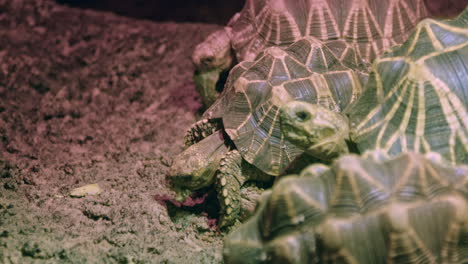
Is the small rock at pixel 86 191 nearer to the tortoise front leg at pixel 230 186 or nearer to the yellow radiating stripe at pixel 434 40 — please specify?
the tortoise front leg at pixel 230 186

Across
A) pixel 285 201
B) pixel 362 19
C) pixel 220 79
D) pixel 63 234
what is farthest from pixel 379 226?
pixel 220 79

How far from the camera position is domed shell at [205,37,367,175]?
2340mm

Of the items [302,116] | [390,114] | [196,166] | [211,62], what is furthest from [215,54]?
[390,114]

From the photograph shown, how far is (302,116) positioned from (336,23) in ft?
5.18

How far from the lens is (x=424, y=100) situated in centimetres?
172

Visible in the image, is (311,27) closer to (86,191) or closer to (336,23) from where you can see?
(336,23)

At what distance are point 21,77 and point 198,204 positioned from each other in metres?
2.35

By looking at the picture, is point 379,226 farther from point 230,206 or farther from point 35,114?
point 35,114

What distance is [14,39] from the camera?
14.2 feet

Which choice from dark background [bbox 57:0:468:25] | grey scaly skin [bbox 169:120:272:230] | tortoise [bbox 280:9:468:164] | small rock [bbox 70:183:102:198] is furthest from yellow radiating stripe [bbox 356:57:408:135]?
dark background [bbox 57:0:468:25]

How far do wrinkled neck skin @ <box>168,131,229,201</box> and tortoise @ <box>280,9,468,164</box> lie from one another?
0.75 metres

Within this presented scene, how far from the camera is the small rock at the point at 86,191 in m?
2.61

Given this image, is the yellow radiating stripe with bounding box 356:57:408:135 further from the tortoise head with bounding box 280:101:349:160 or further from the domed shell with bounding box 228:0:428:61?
the domed shell with bounding box 228:0:428:61

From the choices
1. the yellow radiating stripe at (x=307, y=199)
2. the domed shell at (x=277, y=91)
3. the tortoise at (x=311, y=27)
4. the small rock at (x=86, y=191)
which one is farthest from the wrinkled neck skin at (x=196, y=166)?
the yellow radiating stripe at (x=307, y=199)
